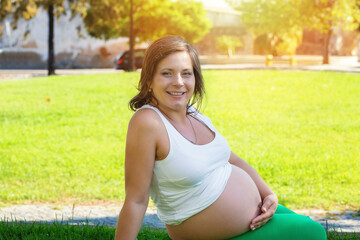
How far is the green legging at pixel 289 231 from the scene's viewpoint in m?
2.53

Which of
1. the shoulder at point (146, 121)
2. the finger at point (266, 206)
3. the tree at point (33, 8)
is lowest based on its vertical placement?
the finger at point (266, 206)

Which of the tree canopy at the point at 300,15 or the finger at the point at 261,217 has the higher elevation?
the tree canopy at the point at 300,15

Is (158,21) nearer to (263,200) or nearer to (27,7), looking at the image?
→ (27,7)

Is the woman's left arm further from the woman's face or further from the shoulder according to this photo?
the shoulder

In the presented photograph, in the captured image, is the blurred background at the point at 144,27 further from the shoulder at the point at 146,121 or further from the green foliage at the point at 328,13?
the shoulder at the point at 146,121

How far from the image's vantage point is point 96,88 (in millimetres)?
17250

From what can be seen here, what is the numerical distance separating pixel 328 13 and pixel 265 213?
36304 mm

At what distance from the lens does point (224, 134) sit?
9.77 metres

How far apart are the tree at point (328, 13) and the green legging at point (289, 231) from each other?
112ft

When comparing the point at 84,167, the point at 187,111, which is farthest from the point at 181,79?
the point at 84,167

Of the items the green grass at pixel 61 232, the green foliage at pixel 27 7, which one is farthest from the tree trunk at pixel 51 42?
the green grass at pixel 61 232

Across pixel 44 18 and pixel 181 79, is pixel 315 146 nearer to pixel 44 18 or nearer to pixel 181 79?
pixel 181 79

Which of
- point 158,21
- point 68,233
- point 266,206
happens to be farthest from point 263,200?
point 158,21

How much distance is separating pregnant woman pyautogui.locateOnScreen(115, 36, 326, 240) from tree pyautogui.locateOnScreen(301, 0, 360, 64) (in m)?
34.1
